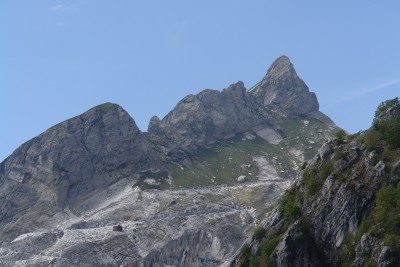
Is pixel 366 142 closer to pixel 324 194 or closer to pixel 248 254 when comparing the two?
pixel 324 194

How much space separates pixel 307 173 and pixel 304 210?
934 cm

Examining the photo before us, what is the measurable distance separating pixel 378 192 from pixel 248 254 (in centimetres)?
2482

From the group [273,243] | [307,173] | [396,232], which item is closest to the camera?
[396,232]

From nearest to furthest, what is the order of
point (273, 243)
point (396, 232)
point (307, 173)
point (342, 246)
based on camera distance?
point (396, 232) → point (342, 246) → point (273, 243) → point (307, 173)

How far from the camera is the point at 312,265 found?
10306 centimetres

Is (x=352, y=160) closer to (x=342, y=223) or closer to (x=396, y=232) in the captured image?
(x=342, y=223)

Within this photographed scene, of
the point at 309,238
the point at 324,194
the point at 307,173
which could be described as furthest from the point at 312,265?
the point at 307,173

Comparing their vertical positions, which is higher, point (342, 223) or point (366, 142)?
point (366, 142)

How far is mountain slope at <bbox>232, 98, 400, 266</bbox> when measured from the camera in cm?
9606

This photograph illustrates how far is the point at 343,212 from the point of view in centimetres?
10456

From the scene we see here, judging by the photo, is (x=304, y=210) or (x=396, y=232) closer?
(x=396, y=232)

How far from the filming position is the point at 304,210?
111 metres

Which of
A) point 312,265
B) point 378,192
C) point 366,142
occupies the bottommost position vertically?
point 312,265

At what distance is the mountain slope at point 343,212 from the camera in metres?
96.1
